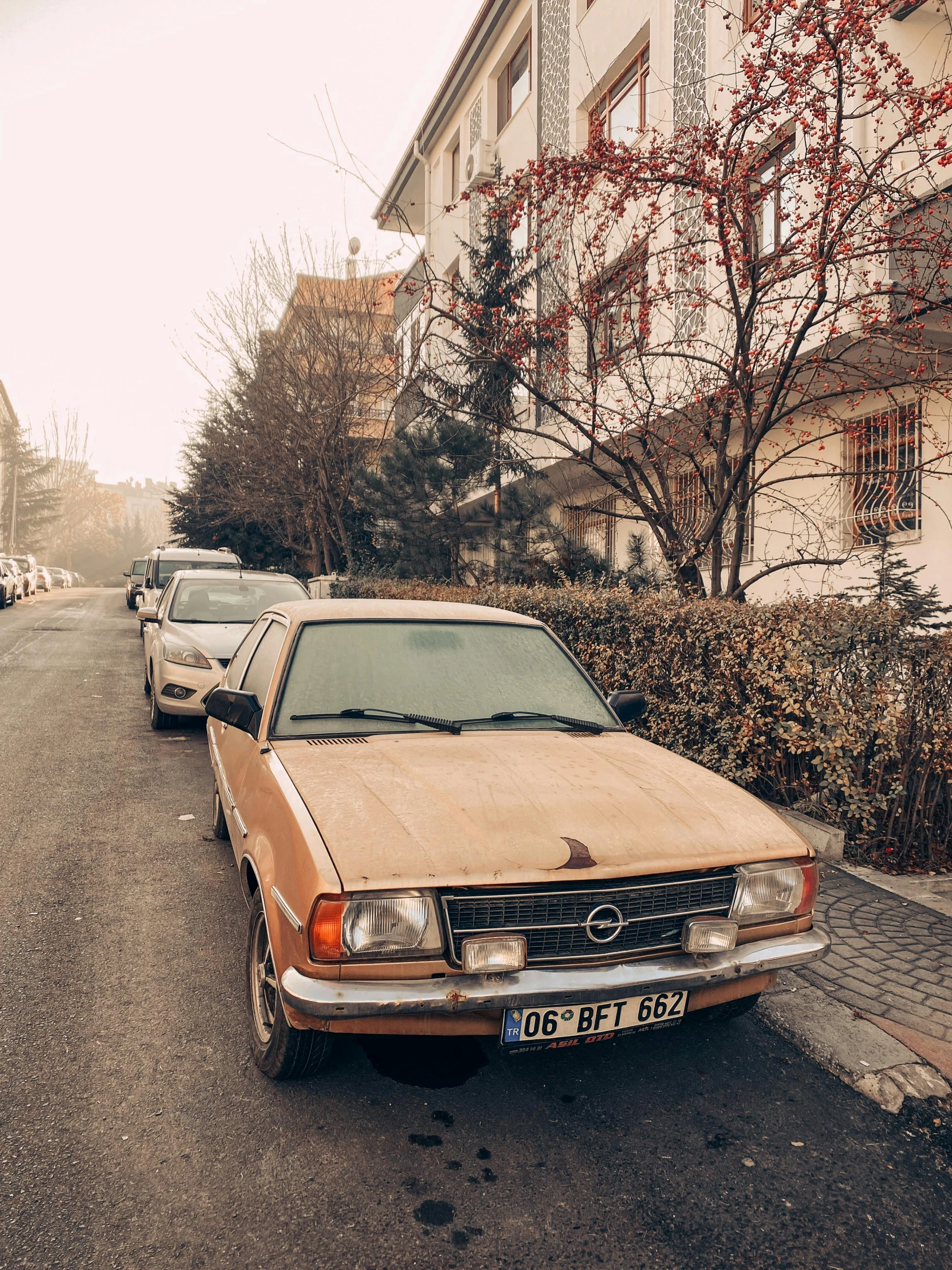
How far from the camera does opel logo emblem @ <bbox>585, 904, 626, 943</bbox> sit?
2609 mm

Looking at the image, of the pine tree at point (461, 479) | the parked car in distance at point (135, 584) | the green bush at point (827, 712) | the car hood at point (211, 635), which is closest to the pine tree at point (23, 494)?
the parked car in distance at point (135, 584)

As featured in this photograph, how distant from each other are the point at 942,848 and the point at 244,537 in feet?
96.2

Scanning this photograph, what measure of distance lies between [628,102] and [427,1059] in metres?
16.3

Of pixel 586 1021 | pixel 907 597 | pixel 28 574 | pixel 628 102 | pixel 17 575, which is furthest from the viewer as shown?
pixel 28 574

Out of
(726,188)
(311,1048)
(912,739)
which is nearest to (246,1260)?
(311,1048)

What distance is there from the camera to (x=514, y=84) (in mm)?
20047

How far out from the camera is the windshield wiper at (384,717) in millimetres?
3639

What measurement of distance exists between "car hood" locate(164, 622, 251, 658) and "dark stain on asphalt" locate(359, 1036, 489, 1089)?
19.4 feet

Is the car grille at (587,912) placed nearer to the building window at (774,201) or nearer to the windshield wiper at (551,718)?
the windshield wiper at (551,718)

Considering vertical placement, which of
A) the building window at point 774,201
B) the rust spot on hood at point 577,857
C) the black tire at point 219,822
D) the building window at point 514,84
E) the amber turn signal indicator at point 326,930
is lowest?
the black tire at point 219,822

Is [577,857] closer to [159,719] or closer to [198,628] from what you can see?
[159,719]

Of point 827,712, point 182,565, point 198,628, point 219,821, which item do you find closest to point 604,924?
point 827,712

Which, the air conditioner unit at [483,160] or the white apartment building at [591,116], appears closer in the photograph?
the white apartment building at [591,116]

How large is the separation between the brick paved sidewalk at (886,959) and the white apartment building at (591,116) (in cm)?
322
